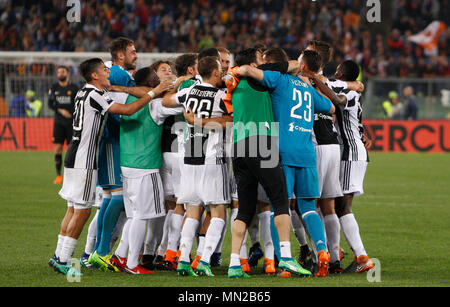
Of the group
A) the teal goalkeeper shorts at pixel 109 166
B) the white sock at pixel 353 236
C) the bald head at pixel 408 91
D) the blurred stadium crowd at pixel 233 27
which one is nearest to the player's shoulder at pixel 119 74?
the teal goalkeeper shorts at pixel 109 166

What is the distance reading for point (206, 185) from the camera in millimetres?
7445

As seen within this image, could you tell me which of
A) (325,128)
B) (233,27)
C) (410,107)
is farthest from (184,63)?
(233,27)

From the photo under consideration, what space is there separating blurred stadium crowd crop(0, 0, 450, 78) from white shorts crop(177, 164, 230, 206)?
21.6m

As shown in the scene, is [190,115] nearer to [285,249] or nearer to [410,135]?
[285,249]

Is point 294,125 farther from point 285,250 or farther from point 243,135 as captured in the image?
point 285,250

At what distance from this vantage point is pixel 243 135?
7207mm

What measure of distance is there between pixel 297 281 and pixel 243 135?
1412mm

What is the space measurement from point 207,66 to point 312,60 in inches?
42.5

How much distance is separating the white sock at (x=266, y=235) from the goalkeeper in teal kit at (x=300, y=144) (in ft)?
1.68

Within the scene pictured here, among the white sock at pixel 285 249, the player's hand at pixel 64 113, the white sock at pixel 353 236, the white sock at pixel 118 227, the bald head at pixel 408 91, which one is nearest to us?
the white sock at pixel 285 249

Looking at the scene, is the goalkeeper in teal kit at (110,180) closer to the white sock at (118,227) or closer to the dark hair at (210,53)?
the white sock at (118,227)

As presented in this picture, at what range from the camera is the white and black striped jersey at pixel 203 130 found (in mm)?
7391

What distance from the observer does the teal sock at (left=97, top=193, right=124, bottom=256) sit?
800cm
